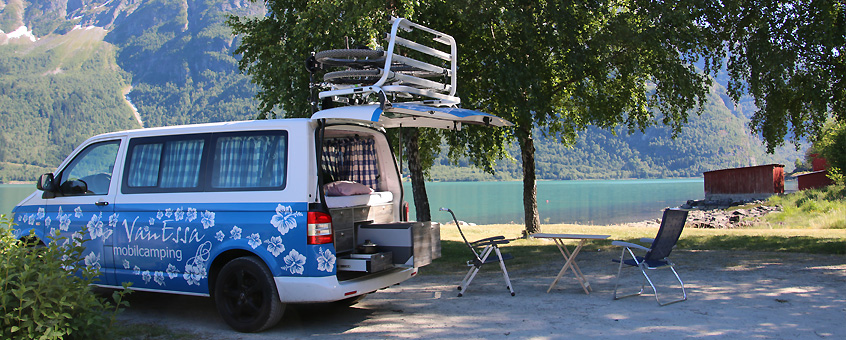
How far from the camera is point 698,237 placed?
14.8m

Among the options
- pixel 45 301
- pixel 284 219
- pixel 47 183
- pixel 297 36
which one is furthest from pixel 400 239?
pixel 297 36

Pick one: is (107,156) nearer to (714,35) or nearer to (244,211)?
(244,211)

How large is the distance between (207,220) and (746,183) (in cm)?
4865

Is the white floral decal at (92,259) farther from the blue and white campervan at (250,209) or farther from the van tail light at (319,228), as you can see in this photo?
the van tail light at (319,228)

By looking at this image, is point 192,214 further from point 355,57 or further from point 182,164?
point 355,57

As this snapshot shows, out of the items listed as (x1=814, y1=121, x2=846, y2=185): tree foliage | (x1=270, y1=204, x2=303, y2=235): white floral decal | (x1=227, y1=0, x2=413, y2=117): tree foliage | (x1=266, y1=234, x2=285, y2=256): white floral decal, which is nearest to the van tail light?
(x1=270, y1=204, x2=303, y2=235): white floral decal

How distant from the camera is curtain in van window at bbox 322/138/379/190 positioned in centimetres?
667

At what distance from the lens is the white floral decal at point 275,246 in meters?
5.60

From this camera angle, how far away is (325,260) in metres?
5.54

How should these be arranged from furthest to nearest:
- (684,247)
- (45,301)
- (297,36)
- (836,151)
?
(836,151) → (297,36) → (684,247) → (45,301)

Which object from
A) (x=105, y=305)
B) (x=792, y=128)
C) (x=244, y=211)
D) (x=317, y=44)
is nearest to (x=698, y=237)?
(x=792, y=128)

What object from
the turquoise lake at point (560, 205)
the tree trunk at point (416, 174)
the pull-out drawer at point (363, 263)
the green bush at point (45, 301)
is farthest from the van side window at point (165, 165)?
the turquoise lake at point (560, 205)

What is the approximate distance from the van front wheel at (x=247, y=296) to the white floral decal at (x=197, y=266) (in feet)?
0.60

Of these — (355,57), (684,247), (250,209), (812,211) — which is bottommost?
(812,211)
